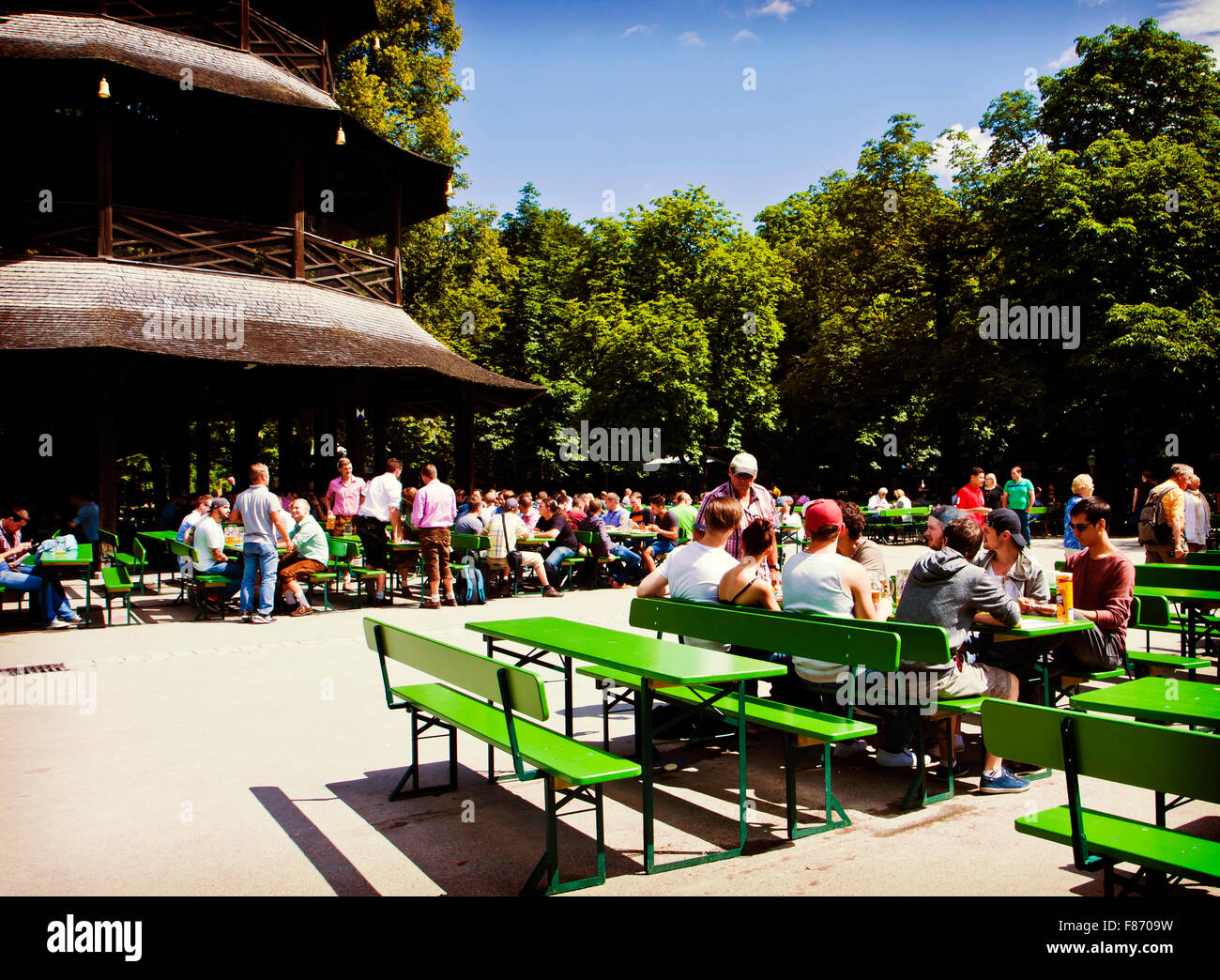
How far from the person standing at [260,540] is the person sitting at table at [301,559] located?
1.43 feet

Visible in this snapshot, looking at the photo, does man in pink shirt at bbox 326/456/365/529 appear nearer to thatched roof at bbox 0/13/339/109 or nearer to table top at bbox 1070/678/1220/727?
thatched roof at bbox 0/13/339/109

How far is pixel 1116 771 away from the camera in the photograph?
9.91 feet

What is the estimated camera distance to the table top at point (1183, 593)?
25.1 feet

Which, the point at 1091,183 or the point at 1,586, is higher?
the point at 1091,183

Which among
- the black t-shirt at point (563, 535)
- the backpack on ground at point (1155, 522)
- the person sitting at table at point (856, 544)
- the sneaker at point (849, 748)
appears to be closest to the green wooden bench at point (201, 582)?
the black t-shirt at point (563, 535)

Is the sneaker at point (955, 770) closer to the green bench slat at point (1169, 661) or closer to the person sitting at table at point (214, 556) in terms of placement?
the green bench slat at point (1169, 661)

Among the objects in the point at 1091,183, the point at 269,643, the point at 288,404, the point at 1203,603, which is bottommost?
the point at 269,643

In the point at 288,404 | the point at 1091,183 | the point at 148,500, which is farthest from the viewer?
the point at 148,500

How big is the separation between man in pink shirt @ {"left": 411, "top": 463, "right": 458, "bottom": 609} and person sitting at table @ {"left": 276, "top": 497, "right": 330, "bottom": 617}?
1267 millimetres

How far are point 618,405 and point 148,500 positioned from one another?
1626 cm

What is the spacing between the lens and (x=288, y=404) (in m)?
21.5

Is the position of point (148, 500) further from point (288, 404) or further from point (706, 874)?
point (706, 874)

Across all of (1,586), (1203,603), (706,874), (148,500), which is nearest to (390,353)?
(1,586)

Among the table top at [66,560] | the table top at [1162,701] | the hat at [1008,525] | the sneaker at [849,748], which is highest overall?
the hat at [1008,525]
